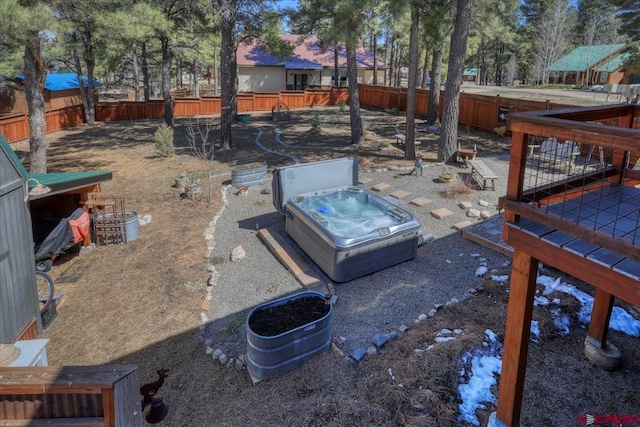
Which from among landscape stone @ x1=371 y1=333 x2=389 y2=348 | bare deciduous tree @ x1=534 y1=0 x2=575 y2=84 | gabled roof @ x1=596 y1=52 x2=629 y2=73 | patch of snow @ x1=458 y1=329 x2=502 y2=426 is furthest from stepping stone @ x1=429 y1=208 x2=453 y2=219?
bare deciduous tree @ x1=534 y1=0 x2=575 y2=84

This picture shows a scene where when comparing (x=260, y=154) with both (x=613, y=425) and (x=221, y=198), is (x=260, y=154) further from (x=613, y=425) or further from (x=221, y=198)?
(x=613, y=425)

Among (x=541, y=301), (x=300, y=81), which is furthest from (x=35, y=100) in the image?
(x=300, y=81)

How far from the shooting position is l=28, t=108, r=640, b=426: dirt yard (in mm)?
4148

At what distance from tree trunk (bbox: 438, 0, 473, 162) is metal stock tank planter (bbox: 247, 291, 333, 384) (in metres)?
8.81

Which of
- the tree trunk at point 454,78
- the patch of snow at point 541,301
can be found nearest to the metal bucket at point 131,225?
the patch of snow at point 541,301

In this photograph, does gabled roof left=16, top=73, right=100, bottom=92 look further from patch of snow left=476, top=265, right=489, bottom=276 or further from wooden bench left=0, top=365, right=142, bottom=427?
wooden bench left=0, top=365, right=142, bottom=427

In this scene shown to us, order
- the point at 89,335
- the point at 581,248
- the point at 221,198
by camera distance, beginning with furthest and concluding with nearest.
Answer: the point at 221,198 < the point at 89,335 < the point at 581,248

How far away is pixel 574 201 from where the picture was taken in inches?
136

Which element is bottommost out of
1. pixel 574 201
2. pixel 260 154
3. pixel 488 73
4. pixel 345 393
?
pixel 345 393

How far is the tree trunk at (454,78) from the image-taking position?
37.7ft

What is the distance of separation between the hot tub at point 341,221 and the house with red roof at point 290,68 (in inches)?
934

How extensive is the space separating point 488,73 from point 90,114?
172ft

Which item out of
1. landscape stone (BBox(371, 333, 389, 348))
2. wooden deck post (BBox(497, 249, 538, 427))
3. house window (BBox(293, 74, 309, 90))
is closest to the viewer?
wooden deck post (BBox(497, 249, 538, 427))

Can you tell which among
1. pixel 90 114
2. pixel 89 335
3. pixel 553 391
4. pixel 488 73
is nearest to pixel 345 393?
pixel 553 391
